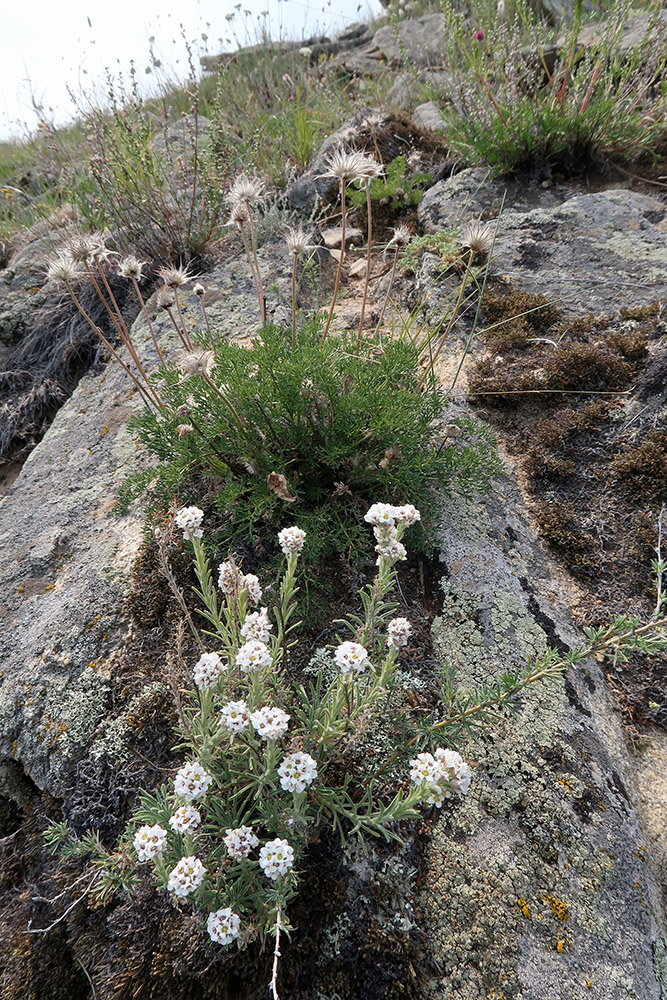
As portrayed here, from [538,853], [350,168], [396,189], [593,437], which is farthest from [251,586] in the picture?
[396,189]

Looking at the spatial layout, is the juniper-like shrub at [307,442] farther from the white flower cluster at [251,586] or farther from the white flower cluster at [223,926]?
the white flower cluster at [223,926]

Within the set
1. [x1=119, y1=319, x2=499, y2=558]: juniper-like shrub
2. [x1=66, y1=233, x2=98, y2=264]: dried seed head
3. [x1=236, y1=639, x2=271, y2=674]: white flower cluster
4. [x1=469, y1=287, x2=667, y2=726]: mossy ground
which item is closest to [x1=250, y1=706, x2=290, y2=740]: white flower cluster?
[x1=236, y1=639, x2=271, y2=674]: white flower cluster

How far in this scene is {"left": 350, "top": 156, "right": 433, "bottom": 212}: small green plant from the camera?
4652 mm

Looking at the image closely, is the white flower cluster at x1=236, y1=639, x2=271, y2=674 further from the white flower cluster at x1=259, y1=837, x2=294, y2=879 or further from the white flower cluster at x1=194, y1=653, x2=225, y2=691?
the white flower cluster at x1=259, y1=837, x2=294, y2=879

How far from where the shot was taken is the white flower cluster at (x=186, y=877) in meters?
1.41

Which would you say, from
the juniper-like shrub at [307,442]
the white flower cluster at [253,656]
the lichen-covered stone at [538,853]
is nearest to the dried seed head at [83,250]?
the juniper-like shrub at [307,442]

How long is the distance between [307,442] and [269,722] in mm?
1417

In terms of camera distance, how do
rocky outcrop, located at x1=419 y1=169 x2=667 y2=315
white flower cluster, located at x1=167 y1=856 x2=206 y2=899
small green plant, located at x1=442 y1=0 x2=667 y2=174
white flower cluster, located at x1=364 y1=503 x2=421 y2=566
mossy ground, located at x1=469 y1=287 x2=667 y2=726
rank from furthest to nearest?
small green plant, located at x1=442 y1=0 x2=667 y2=174 → rocky outcrop, located at x1=419 y1=169 x2=667 y2=315 → mossy ground, located at x1=469 y1=287 x2=667 y2=726 → white flower cluster, located at x1=364 y1=503 x2=421 y2=566 → white flower cluster, located at x1=167 y1=856 x2=206 y2=899

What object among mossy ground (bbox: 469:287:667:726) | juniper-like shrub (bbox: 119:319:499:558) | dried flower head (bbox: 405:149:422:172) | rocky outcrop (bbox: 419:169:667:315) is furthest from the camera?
dried flower head (bbox: 405:149:422:172)

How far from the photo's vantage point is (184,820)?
1.50m

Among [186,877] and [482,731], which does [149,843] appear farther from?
[482,731]

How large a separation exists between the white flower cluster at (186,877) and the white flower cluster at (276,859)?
17 cm

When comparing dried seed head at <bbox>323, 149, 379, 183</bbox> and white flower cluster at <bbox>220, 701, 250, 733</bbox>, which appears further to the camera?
dried seed head at <bbox>323, 149, 379, 183</bbox>

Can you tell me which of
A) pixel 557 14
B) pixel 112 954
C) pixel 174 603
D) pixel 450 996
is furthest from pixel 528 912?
pixel 557 14
